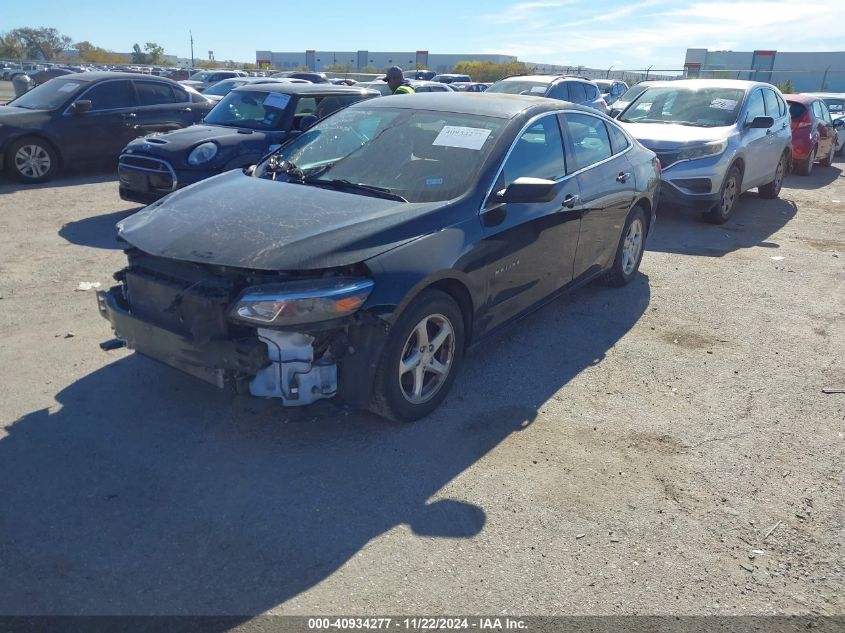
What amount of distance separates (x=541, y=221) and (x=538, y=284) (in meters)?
0.46

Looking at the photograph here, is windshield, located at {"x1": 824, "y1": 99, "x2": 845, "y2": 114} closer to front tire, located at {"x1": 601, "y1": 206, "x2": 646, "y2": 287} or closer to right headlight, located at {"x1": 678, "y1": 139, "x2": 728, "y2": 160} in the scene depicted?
right headlight, located at {"x1": 678, "y1": 139, "x2": 728, "y2": 160}

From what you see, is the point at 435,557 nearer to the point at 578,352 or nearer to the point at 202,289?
Result: the point at 202,289

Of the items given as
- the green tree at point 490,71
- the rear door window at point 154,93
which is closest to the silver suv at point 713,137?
the rear door window at point 154,93

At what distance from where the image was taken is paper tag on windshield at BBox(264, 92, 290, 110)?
899 cm

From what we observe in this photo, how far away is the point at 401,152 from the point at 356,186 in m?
0.44

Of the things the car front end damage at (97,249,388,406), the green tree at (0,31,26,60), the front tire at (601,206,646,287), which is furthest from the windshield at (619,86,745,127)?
the green tree at (0,31,26,60)

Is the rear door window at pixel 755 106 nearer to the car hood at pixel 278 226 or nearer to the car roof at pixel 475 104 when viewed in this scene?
the car roof at pixel 475 104

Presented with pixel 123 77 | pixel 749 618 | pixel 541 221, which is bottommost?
pixel 749 618

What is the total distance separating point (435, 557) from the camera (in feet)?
9.87

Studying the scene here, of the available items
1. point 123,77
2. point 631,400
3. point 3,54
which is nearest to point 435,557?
point 631,400

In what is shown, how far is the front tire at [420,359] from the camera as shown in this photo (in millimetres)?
3730

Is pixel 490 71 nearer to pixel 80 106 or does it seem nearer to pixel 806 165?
pixel 806 165

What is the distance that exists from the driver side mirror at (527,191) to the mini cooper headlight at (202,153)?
4907 mm

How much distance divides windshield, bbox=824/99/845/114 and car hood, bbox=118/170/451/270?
19.1 metres
